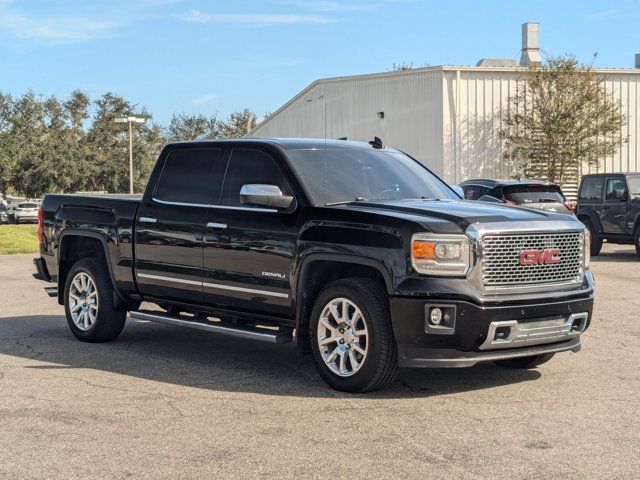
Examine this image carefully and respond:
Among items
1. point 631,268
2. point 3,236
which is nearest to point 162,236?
point 631,268

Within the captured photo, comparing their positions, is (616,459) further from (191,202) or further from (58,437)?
(191,202)

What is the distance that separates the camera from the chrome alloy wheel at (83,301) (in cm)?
954

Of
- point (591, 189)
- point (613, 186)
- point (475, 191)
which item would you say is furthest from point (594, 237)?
point (475, 191)

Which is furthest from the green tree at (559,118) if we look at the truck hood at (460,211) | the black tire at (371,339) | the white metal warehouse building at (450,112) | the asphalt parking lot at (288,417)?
the black tire at (371,339)

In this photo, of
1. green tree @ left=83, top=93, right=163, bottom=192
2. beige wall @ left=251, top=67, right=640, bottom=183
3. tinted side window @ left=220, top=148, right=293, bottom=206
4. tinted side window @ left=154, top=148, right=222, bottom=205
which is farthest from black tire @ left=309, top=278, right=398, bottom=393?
green tree @ left=83, top=93, right=163, bottom=192

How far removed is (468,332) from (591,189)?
51.2ft

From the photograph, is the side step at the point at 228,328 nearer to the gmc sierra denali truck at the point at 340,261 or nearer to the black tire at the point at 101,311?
the gmc sierra denali truck at the point at 340,261

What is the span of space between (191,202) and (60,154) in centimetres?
6651

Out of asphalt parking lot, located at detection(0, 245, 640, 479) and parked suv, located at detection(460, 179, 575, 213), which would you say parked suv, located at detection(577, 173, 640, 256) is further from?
asphalt parking lot, located at detection(0, 245, 640, 479)

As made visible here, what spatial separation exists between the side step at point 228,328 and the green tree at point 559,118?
30790 mm

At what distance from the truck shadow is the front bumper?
47 centimetres

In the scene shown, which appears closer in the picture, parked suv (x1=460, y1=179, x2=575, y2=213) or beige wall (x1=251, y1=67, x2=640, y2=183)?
parked suv (x1=460, y1=179, x2=575, y2=213)

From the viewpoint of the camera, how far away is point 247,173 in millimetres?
8250

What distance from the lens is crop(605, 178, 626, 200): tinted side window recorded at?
20500 mm
